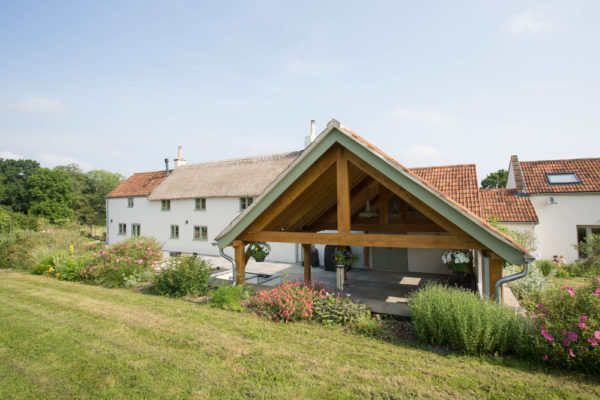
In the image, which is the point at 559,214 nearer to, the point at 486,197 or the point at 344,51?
the point at 486,197

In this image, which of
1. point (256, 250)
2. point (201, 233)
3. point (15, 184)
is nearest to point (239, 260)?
point (256, 250)

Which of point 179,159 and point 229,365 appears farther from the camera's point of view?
point 179,159

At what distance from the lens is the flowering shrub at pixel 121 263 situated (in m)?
10.4

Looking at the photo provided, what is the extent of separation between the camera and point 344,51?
8.85m

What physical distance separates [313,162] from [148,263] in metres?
8.43

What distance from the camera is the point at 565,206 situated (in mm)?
14578

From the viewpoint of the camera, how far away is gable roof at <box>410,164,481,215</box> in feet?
36.3

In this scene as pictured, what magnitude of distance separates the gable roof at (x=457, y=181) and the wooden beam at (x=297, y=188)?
18.3 feet

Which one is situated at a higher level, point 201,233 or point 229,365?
point 201,233

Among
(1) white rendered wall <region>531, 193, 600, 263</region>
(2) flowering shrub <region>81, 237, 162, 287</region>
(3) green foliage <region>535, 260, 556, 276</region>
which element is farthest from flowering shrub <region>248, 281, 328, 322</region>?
(1) white rendered wall <region>531, 193, 600, 263</region>

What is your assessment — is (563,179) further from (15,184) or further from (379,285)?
(15,184)

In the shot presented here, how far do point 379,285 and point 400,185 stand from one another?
4.80 metres

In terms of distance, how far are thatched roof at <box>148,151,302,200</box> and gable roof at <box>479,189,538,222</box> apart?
1154 centimetres

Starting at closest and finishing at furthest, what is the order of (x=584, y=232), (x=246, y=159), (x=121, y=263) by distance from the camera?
(x=121, y=263) < (x=584, y=232) < (x=246, y=159)
